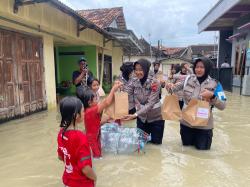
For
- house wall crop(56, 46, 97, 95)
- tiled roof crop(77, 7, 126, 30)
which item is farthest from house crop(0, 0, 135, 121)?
tiled roof crop(77, 7, 126, 30)

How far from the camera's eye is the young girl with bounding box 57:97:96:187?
201 cm

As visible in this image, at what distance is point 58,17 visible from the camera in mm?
7770

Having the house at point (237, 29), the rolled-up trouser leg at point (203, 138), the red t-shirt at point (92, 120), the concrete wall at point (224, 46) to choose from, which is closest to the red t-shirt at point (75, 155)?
the red t-shirt at point (92, 120)

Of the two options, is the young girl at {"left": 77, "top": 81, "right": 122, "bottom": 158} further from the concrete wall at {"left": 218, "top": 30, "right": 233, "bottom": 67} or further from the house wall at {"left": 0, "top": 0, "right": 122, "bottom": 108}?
the concrete wall at {"left": 218, "top": 30, "right": 233, "bottom": 67}

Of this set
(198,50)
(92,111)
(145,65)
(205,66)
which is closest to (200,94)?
(205,66)

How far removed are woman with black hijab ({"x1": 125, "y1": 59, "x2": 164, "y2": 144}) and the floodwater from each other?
415 mm

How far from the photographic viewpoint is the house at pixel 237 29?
1237 centimetres

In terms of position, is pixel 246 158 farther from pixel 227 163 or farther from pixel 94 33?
pixel 94 33

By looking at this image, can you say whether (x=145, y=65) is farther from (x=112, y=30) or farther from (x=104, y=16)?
(x=104, y=16)

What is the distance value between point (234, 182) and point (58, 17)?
6.61 m

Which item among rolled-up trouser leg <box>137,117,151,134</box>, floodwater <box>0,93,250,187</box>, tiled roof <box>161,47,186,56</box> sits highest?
tiled roof <box>161,47,186,56</box>

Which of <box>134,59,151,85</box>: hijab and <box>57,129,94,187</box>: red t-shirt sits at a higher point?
<box>134,59,151,85</box>: hijab

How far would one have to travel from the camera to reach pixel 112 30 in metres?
12.3

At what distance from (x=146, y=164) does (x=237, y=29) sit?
14.8m
